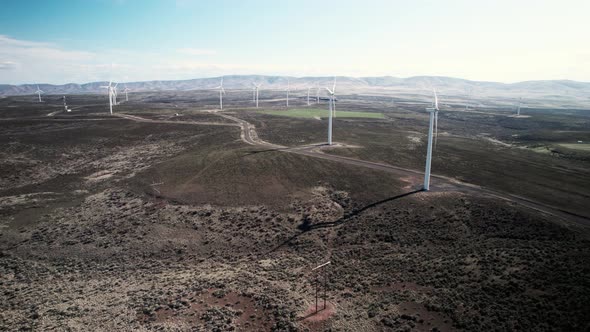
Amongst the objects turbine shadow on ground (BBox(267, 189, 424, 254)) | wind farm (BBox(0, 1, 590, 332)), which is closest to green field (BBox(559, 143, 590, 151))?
wind farm (BBox(0, 1, 590, 332))

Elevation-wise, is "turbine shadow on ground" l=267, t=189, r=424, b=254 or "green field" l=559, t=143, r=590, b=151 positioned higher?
"green field" l=559, t=143, r=590, b=151

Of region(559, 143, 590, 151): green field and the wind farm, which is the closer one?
the wind farm

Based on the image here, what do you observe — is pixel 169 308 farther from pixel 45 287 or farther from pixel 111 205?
pixel 111 205

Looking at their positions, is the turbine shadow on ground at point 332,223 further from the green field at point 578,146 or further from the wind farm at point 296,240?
the green field at point 578,146

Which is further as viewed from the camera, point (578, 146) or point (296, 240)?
point (578, 146)

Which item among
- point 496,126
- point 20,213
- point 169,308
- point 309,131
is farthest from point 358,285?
point 496,126

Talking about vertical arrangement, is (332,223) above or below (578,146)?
below

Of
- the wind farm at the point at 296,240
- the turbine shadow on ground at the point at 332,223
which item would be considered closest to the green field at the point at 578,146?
the wind farm at the point at 296,240

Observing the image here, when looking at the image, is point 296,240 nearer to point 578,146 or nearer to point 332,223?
point 332,223

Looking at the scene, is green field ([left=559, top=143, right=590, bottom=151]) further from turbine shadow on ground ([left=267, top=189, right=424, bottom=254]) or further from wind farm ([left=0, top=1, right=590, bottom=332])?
turbine shadow on ground ([left=267, top=189, right=424, bottom=254])

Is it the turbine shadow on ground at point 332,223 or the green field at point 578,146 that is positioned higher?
the green field at point 578,146

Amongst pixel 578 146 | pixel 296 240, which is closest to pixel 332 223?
pixel 296 240
